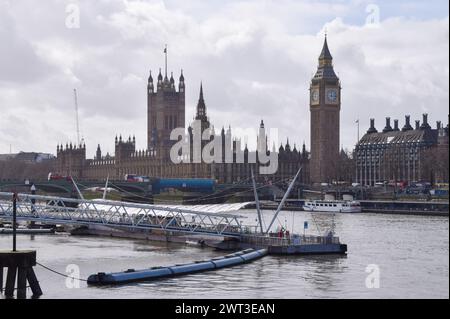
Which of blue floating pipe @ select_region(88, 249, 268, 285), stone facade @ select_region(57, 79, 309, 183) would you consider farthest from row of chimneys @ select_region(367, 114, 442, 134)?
blue floating pipe @ select_region(88, 249, 268, 285)

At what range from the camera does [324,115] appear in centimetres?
15062

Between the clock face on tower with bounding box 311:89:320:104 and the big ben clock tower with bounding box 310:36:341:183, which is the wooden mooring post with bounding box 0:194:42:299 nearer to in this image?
the big ben clock tower with bounding box 310:36:341:183

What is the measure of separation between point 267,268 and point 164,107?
5479 inches

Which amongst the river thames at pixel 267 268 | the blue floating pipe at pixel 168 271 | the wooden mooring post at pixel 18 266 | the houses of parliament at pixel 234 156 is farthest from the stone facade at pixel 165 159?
the wooden mooring post at pixel 18 266

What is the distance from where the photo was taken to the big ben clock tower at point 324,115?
149750 mm

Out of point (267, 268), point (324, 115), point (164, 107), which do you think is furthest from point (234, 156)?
point (267, 268)

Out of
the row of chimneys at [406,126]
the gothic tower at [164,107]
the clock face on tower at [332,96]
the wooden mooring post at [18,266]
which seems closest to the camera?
the wooden mooring post at [18,266]

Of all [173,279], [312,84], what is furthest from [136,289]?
[312,84]

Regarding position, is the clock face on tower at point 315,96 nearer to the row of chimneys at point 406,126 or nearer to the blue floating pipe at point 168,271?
the row of chimneys at point 406,126

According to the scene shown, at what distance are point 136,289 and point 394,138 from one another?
351 ft

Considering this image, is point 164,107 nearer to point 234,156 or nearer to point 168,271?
point 234,156

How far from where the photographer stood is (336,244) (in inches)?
1900
